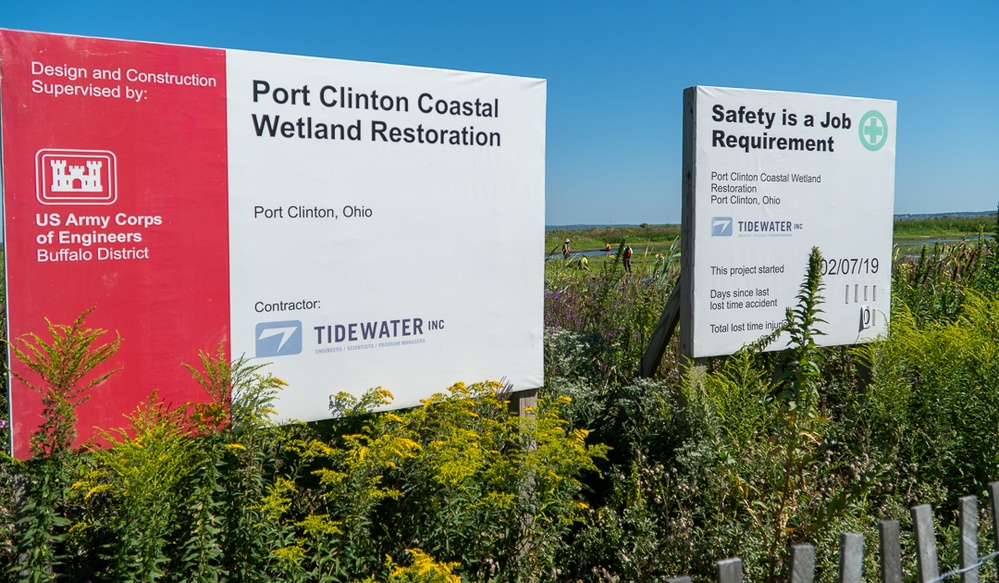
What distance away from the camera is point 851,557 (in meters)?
2.61

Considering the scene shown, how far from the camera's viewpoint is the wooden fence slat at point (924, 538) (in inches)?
113

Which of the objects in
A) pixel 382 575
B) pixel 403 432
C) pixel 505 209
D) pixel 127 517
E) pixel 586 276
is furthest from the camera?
pixel 586 276

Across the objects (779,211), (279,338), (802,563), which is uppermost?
(779,211)

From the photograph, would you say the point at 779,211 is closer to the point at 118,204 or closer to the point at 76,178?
the point at 118,204

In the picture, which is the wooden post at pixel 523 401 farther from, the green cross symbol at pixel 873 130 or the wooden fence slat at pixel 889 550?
the green cross symbol at pixel 873 130

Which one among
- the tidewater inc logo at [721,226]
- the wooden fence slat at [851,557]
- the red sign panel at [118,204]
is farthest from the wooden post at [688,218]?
the red sign panel at [118,204]

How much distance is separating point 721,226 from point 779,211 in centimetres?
53

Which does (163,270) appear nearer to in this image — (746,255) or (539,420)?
(539,420)

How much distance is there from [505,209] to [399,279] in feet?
Answer: 2.37

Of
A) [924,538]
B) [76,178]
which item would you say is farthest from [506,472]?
[76,178]

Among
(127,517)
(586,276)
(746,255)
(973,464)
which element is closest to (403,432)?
(127,517)

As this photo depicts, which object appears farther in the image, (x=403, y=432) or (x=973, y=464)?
(x=973, y=464)

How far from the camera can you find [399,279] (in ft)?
13.0

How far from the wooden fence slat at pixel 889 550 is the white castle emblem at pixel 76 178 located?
3.24 m
